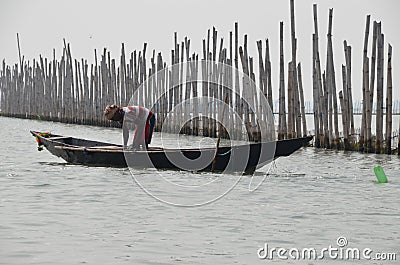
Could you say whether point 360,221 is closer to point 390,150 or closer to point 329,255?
point 329,255

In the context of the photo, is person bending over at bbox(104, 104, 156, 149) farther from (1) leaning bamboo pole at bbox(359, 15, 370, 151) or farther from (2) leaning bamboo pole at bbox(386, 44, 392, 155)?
(1) leaning bamboo pole at bbox(359, 15, 370, 151)

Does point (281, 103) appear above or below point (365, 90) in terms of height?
below

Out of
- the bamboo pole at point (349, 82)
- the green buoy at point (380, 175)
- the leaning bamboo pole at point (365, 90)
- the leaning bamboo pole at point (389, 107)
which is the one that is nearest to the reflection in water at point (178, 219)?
the green buoy at point (380, 175)

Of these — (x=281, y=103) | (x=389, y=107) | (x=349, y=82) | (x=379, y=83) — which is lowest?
(x=389, y=107)

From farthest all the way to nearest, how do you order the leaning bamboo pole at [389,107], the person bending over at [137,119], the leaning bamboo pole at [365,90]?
the leaning bamboo pole at [365,90] < the leaning bamboo pole at [389,107] < the person bending over at [137,119]

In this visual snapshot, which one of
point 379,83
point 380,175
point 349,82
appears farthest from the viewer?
point 349,82

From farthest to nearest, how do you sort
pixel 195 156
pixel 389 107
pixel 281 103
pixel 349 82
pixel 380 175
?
pixel 281 103
pixel 349 82
pixel 389 107
pixel 195 156
pixel 380 175

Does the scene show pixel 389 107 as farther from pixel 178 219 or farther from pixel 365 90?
pixel 178 219

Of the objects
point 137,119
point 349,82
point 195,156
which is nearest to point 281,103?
point 349,82

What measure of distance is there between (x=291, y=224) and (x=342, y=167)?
324 inches

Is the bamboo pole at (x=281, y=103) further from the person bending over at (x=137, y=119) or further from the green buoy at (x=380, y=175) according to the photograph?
the green buoy at (x=380, y=175)

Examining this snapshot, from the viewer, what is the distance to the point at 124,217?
9945mm

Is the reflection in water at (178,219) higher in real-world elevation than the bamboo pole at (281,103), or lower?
lower

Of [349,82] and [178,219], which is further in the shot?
[349,82]
